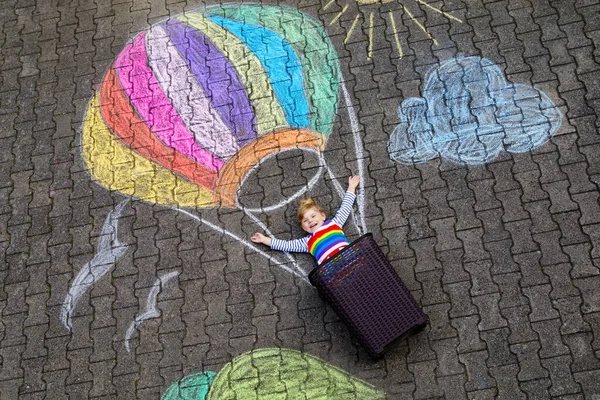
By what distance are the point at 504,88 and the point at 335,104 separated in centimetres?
153

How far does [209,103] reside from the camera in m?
7.01

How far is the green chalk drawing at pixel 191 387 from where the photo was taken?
5.89 meters

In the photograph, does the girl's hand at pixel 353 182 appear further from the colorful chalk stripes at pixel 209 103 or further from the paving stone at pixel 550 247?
the paving stone at pixel 550 247

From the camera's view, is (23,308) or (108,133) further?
(108,133)

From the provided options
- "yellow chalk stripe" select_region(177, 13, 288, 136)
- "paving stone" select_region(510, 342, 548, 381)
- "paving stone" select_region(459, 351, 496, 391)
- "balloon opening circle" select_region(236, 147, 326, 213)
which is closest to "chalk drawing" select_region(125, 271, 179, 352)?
"balloon opening circle" select_region(236, 147, 326, 213)

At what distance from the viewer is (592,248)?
5.96 metres

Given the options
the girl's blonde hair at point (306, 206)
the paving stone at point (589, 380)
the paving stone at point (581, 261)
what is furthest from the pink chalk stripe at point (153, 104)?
the paving stone at point (589, 380)

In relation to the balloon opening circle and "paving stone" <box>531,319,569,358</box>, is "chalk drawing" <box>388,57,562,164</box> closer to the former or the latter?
the balloon opening circle

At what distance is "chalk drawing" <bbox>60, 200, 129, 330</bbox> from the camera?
636 centimetres

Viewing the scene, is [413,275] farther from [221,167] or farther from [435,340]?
[221,167]

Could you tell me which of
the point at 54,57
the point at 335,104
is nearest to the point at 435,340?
the point at 335,104

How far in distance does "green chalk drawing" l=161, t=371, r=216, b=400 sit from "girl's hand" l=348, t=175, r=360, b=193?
1913 millimetres

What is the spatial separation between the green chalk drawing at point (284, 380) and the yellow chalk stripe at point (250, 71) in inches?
81.8

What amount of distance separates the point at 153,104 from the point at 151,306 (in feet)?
6.55
